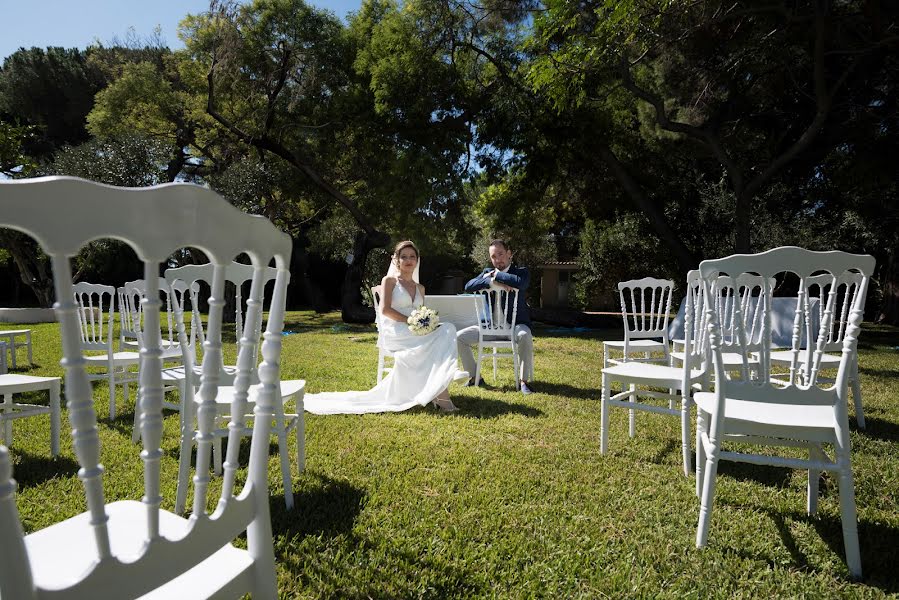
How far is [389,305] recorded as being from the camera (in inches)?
211

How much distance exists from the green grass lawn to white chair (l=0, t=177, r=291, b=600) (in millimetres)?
857

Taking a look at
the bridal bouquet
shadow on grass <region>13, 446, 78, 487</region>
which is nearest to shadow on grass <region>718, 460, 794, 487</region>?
the bridal bouquet

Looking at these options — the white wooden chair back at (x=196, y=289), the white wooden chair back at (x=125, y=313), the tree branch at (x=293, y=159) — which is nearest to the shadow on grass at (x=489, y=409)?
the white wooden chair back at (x=196, y=289)

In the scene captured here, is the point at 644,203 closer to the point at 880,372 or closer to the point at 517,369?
the point at 880,372

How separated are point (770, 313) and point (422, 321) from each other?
3335 millimetres

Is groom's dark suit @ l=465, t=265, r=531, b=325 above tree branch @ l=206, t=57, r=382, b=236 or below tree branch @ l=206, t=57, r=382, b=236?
below

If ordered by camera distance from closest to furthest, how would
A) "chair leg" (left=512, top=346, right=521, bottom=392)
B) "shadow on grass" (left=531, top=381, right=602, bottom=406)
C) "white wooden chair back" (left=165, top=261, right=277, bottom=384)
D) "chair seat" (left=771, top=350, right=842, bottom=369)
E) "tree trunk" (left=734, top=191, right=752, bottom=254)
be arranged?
"white wooden chair back" (left=165, top=261, right=277, bottom=384) < "chair seat" (left=771, top=350, right=842, bottom=369) < "shadow on grass" (left=531, top=381, right=602, bottom=406) < "chair leg" (left=512, top=346, right=521, bottom=392) < "tree trunk" (left=734, top=191, right=752, bottom=254)

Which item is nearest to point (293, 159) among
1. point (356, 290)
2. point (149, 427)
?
point (356, 290)

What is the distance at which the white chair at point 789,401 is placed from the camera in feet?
6.88

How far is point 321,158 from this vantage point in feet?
48.1

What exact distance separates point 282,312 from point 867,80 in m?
13.5

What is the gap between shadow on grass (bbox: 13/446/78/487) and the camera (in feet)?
9.77

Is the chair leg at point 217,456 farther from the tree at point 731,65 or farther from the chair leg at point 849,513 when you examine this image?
the tree at point 731,65

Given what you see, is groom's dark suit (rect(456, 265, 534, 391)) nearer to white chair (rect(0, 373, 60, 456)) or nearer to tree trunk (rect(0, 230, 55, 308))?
white chair (rect(0, 373, 60, 456))
